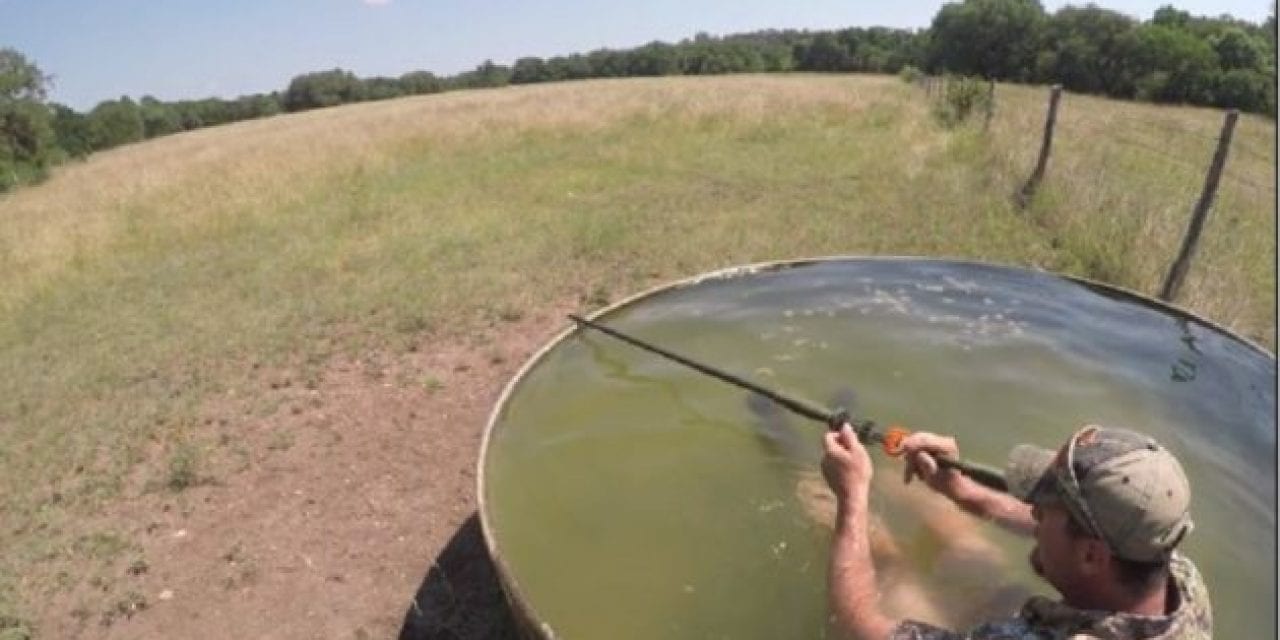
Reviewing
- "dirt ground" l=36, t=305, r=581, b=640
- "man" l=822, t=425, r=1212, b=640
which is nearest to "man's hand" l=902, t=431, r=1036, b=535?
"man" l=822, t=425, r=1212, b=640

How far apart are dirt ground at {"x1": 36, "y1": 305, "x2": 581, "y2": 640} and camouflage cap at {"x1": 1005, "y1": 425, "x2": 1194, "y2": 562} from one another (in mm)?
2697

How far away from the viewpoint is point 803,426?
15.0ft

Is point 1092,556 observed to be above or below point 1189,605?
above

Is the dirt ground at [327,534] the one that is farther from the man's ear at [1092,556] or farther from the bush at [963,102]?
the bush at [963,102]

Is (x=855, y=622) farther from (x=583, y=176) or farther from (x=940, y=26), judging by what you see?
(x=940, y=26)

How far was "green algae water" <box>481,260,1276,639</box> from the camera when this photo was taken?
138 inches

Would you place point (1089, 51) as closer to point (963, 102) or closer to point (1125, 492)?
point (963, 102)

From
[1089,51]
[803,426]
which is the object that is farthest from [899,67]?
[803,426]

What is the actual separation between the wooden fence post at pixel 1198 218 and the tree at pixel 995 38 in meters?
54.6

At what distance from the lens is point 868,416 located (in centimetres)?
479

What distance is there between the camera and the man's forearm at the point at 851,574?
267cm

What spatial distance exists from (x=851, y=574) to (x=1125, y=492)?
1.05m

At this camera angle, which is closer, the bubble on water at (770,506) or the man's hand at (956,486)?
the man's hand at (956,486)

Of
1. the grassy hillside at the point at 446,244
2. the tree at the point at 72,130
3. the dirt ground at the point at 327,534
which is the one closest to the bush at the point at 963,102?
the grassy hillside at the point at 446,244
